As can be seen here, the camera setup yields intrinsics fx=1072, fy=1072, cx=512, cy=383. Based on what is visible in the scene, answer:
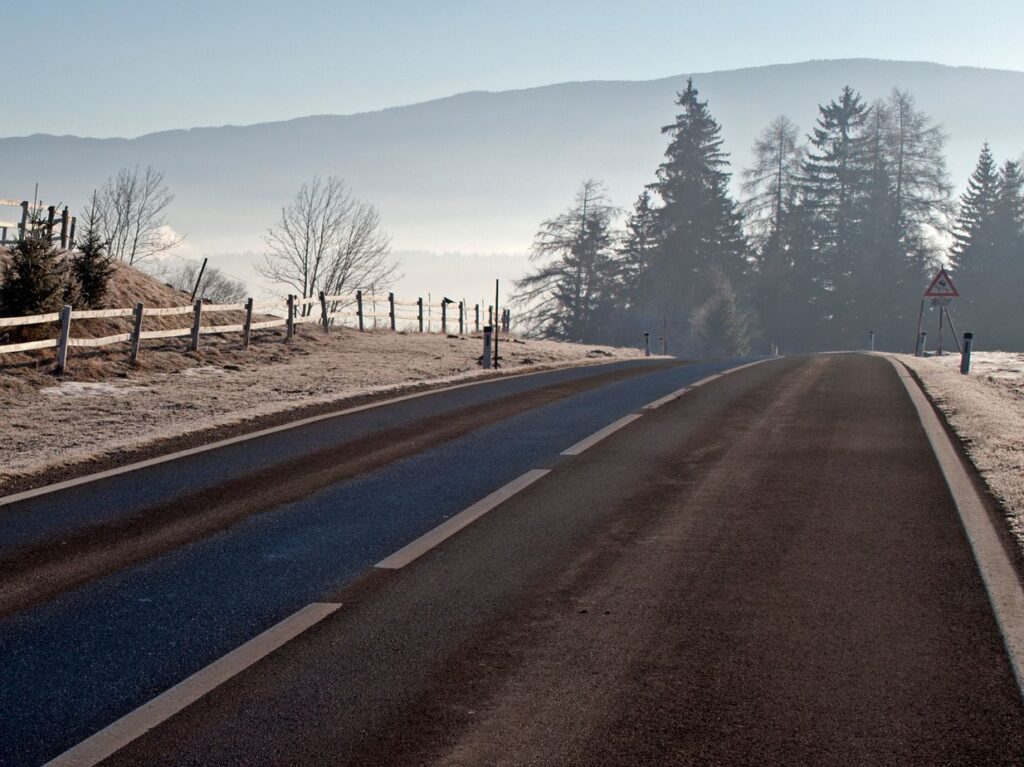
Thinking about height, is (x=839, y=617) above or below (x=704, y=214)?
below

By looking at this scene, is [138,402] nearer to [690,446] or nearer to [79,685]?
[690,446]

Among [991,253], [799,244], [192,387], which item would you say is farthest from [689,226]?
[192,387]

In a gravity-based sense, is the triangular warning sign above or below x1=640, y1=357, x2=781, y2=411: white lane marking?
above

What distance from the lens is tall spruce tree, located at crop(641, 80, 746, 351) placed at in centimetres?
8212

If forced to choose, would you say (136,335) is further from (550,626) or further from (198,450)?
(550,626)

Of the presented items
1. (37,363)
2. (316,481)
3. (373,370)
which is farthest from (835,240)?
(316,481)

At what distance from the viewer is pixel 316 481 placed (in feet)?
30.6

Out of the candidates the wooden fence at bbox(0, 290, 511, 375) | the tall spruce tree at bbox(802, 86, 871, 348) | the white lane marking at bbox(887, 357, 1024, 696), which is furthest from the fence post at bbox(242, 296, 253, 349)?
the tall spruce tree at bbox(802, 86, 871, 348)

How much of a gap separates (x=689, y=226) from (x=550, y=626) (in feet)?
269

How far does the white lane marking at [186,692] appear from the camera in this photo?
12.7 feet

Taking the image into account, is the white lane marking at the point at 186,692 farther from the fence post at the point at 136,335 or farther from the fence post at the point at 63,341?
the fence post at the point at 136,335

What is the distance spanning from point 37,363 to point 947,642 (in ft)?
60.4

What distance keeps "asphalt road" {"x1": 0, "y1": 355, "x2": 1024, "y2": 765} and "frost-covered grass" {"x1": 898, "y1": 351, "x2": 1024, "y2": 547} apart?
49 cm

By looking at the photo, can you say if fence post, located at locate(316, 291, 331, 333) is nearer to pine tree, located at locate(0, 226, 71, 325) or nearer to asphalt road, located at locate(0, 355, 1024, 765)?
pine tree, located at locate(0, 226, 71, 325)
